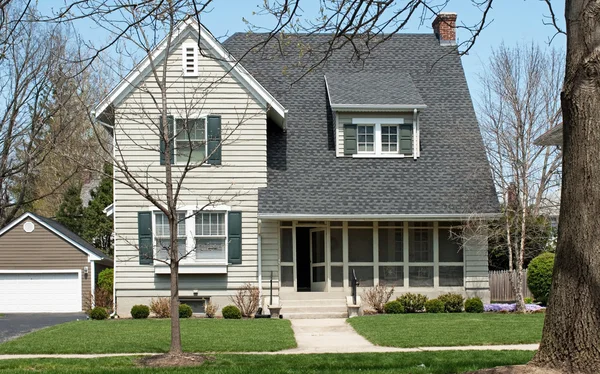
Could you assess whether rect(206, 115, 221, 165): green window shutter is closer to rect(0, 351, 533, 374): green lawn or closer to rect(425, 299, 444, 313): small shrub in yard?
rect(425, 299, 444, 313): small shrub in yard

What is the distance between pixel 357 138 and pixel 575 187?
1706cm

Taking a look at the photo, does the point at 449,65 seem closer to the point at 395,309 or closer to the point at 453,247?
the point at 453,247

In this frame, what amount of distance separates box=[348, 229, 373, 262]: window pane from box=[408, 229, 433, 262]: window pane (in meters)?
1.12

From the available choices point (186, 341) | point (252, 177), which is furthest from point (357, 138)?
point (186, 341)

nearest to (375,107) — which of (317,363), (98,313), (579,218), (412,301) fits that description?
(412,301)

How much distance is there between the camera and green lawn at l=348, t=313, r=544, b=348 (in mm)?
15609

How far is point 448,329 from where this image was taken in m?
17.7

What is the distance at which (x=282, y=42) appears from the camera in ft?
29.5

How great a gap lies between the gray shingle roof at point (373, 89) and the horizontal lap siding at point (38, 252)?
11643 millimetres

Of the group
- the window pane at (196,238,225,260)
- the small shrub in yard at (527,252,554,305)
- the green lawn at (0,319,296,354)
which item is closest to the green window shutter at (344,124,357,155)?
the window pane at (196,238,225,260)

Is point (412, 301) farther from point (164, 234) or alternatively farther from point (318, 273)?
point (164, 234)

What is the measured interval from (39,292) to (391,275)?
1364 cm

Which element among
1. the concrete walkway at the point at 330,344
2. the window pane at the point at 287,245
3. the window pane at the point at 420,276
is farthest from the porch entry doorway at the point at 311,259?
the concrete walkway at the point at 330,344

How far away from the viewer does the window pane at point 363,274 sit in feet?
78.0
